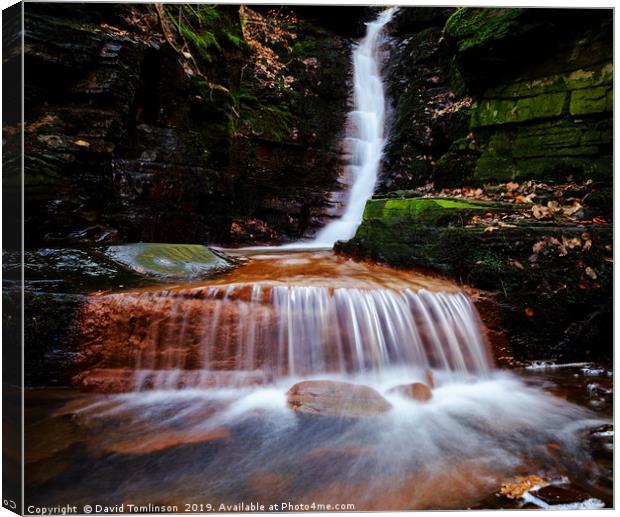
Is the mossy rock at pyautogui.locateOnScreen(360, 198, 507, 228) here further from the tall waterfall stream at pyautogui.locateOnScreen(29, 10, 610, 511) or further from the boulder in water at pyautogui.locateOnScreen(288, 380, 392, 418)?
the boulder in water at pyautogui.locateOnScreen(288, 380, 392, 418)

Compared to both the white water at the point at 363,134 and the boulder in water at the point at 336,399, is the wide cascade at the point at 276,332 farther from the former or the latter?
the white water at the point at 363,134

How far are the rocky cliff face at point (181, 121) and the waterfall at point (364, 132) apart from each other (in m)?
0.39

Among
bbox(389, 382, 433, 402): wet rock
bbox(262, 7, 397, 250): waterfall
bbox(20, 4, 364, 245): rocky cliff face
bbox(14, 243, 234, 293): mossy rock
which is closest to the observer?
bbox(389, 382, 433, 402): wet rock

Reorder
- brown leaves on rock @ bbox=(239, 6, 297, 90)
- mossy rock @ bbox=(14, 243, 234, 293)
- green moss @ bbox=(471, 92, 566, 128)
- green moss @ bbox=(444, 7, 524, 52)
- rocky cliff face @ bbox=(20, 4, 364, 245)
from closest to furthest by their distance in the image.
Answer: mossy rock @ bbox=(14, 243, 234, 293) → rocky cliff face @ bbox=(20, 4, 364, 245) → green moss @ bbox=(471, 92, 566, 128) → green moss @ bbox=(444, 7, 524, 52) → brown leaves on rock @ bbox=(239, 6, 297, 90)

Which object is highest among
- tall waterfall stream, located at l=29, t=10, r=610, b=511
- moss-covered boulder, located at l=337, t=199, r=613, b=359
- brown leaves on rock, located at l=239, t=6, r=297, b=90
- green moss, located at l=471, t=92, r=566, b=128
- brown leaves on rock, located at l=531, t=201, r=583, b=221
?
brown leaves on rock, located at l=239, t=6, r=297, b=90

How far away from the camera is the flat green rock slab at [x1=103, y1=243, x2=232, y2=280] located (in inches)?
163

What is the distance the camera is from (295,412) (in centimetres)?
285

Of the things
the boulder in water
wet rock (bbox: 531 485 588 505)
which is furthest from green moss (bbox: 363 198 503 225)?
wet rock (bbox: 531 485 588 505)

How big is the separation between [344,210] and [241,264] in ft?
13.8

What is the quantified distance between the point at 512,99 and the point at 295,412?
5378 millimetres

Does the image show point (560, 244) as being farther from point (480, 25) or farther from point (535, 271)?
point (480, 25)

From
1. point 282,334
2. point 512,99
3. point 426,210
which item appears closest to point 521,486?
point 282,334

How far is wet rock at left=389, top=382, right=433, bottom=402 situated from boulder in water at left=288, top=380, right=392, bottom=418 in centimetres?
23

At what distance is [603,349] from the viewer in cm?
346
